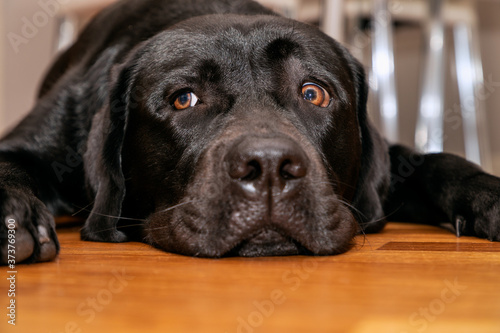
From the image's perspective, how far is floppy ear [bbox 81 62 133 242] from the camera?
78.3 inches

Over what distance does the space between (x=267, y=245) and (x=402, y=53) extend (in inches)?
221

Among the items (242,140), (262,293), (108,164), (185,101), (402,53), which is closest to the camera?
(262,293)

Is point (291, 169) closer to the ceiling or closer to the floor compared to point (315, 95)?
closer to the floor

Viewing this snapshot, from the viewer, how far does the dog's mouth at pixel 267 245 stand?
1.56 m

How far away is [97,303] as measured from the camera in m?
1.04

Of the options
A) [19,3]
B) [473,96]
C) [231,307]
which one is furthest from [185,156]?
[19,3]

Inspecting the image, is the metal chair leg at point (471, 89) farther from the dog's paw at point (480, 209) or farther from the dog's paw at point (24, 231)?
the dog's paw at point (24, 231)

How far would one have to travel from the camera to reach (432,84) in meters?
4.83

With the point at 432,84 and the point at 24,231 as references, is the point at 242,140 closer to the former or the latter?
the point at 24,231

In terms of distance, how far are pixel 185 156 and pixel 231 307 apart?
86cm

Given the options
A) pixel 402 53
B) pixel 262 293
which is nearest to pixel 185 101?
pixel 262 293

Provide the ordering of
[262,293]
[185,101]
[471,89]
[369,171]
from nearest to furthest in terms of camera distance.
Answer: [262,293], [185,101], [369,171], [471,89]

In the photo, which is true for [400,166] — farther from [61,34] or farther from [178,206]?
[61,34]

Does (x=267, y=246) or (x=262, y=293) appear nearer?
(x=262, y=293)
